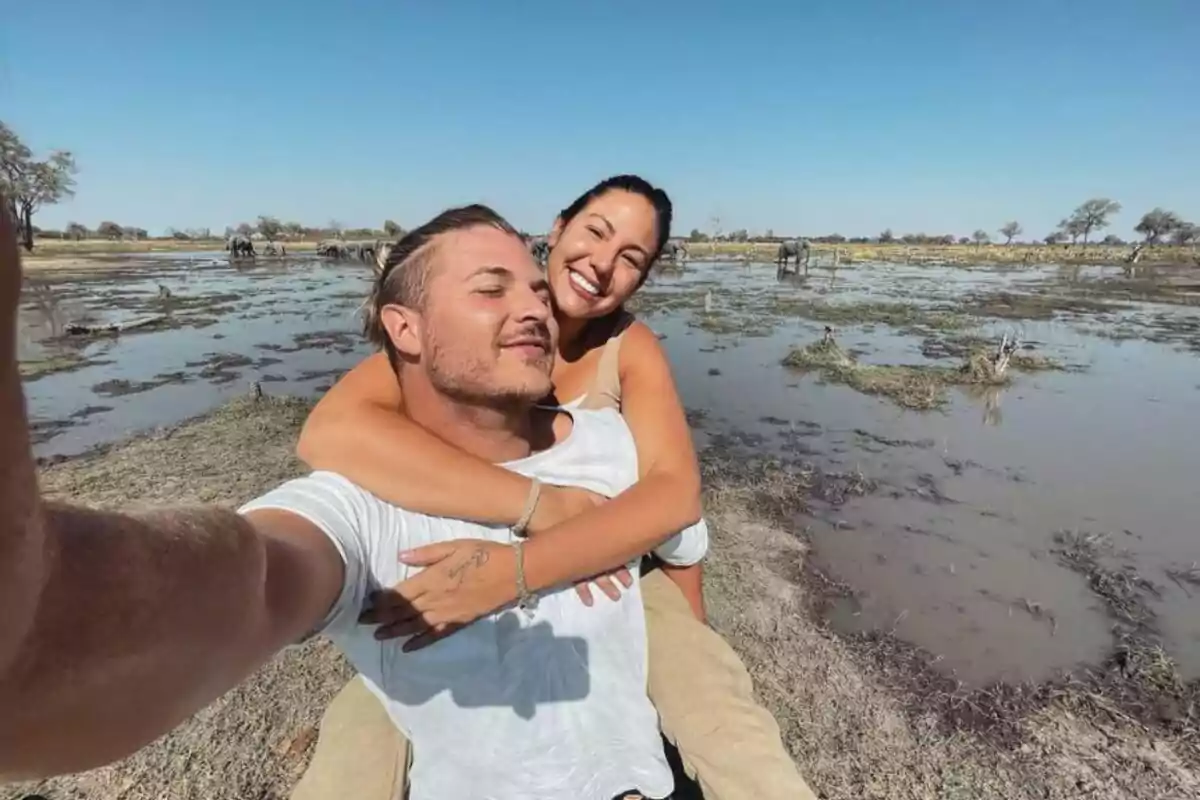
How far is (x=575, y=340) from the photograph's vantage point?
248cm

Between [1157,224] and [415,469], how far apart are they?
8808 centimetres

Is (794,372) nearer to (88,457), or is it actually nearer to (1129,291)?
(88,457)

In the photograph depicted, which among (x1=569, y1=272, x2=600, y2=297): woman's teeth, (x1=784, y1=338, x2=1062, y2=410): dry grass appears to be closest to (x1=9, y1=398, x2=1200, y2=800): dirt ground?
(x1=569, y1=272, x2=600, y2=297): woman's teeth

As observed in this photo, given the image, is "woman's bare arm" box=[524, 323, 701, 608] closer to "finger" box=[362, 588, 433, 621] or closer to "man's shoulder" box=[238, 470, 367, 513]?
"finger" box=[362, 588, 433, 621]

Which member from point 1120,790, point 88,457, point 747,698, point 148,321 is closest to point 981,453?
point 1120,790

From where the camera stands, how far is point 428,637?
4.91ft

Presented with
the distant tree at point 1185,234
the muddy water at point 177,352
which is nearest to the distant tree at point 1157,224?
the distant tree at point 1185,234

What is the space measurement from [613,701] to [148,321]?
19.8 m

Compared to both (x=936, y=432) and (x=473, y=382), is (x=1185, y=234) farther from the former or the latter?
(x=473, y=382)

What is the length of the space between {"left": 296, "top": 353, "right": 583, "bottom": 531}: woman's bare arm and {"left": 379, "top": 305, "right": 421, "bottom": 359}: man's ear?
0.61ft

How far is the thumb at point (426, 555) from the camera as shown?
1.49 m

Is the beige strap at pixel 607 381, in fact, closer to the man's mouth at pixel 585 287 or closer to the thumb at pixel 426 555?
the man's mouth at pixel 585 287

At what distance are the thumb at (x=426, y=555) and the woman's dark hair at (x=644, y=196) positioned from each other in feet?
4.60

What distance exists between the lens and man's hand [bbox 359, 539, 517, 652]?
1.46m
